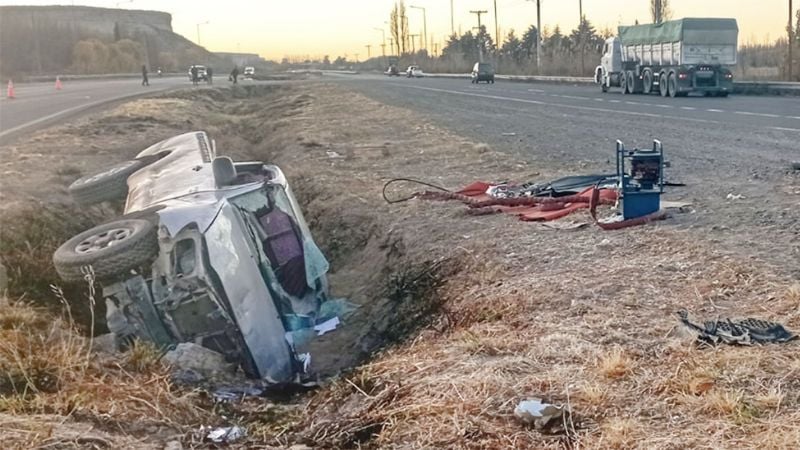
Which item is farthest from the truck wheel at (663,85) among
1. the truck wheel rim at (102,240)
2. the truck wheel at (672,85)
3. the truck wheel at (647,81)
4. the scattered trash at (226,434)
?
the scattered trash at (226,434)

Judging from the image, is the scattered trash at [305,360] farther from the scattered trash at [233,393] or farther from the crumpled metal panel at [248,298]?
the scattered trash at [233,393]

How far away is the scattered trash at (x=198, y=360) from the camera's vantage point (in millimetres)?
5762

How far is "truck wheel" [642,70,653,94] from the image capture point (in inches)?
1287

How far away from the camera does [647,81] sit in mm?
33094

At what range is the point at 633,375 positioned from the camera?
164 inches

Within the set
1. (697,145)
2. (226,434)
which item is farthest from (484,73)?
(226,434)

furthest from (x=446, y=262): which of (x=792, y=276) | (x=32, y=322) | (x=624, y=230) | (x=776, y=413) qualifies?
(x=776, y=413)

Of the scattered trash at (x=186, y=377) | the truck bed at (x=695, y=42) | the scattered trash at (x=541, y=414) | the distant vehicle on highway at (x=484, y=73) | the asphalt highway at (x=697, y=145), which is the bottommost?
the scattered trash at (x=186, y=377)

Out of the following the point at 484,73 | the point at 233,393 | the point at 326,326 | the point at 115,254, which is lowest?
the point at 326,326

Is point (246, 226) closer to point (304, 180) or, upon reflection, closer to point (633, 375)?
point (633, 375)

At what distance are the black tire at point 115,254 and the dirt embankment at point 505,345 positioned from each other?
56 centimetres

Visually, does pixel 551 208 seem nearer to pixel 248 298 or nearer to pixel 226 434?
pixel 248 298

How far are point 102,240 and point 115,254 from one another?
0.48 meters

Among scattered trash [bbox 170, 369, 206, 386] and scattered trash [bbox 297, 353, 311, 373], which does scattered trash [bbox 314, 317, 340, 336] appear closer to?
scattered trash [bbox 297, 353, 311, 373]
